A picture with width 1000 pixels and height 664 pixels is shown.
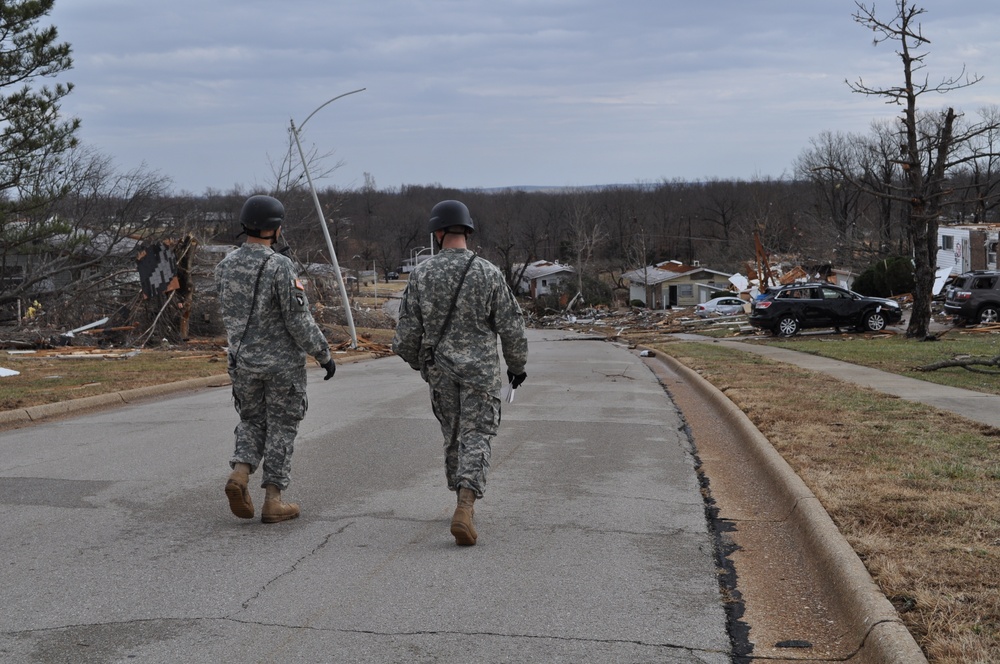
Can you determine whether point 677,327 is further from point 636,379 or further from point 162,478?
point 162,478

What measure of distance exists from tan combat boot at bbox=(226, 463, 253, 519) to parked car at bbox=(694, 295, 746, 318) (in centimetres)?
4601

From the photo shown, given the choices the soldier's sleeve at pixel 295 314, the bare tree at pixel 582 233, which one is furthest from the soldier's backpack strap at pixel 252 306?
the bare tree at pixel 582 233

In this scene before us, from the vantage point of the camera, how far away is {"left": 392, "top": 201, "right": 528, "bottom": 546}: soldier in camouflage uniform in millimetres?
5895

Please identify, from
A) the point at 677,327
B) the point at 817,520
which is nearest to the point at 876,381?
the point at 817,520

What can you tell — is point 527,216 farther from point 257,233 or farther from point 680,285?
point 257,233

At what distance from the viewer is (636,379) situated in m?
17.9

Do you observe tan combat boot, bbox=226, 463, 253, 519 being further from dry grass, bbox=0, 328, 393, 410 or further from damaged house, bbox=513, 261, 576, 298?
damaged house, bbox=513, 261, 576, 298

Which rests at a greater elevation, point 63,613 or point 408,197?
point 408,197

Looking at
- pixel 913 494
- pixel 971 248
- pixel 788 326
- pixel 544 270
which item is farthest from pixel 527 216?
pixel 913 494

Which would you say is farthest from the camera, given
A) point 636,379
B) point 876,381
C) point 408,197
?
point 408,197

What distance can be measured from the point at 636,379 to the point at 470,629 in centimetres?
1367

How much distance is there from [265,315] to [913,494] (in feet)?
14.4

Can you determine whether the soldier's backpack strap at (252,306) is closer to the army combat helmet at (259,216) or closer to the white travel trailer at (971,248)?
the army combat helmet at (259,216)

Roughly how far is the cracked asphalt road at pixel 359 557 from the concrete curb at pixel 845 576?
1.98 ft
